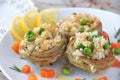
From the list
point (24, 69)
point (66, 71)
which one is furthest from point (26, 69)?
point (66, 71)

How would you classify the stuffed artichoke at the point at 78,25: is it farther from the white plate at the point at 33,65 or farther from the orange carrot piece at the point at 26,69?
the orange carrot piece at the point at 26,69

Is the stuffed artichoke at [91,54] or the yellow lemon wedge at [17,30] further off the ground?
the yellow lemon wedge at [17,30]

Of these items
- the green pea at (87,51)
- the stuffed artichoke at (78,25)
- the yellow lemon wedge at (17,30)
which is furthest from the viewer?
the yellow lemon wedge at (17,30)

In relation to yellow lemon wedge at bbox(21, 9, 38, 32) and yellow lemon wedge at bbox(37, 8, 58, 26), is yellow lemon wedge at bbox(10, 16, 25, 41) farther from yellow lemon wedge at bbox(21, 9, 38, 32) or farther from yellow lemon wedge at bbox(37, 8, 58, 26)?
yellow lemon wedge at bbox(37, 8, 58, 26)

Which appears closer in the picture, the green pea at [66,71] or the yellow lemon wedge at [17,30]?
the green pea at [66,71]

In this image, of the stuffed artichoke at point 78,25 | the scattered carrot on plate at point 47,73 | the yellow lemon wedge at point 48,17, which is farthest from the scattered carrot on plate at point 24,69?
the yellow lemon wedge at point 48,17

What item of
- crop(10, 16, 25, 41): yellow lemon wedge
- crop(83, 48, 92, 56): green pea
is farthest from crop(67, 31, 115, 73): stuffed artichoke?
crop(10, 16, 25, 41): yellow lemon wedge

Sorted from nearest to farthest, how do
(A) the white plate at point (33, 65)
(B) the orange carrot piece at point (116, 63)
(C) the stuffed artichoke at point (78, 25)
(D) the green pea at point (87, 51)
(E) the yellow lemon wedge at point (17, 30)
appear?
(D) the green pea at point (87, 51)
(A) the white plate at point (33, 65)
(B) the orange carrot piece at point (116, 63)
(C) the stuffed artichoke at point (78, 25)
(E) the yellow lemon wedge at point (17, 30)

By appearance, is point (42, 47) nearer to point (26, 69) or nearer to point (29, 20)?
point (26, 69)
